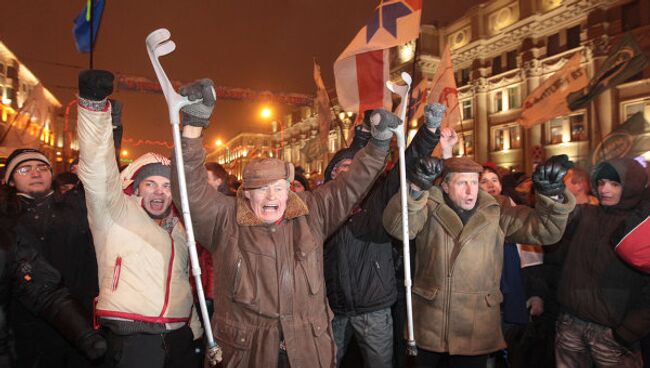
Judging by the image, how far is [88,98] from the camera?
7.39 feet

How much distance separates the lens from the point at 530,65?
3428 centimetres

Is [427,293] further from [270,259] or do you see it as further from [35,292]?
[35,292]

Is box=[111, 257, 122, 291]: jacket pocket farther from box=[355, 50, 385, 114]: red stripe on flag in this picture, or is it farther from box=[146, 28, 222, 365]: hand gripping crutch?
box=[355, 50, 385, 114]: red stripe on flag

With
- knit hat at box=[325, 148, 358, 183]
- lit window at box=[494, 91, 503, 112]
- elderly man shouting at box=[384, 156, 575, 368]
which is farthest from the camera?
lit window at box=[494, 91, 503, 112]

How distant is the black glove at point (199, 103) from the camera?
218 cm

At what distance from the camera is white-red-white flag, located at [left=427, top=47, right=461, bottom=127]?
7.47 metres

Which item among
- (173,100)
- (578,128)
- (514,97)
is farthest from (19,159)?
(514,97)

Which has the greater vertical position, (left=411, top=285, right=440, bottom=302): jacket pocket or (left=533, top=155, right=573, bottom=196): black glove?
(left=533, top=155, right=573, bottom=196): black glove

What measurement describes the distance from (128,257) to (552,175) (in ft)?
9.54

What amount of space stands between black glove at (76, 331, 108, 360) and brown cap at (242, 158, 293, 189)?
1.25 meters

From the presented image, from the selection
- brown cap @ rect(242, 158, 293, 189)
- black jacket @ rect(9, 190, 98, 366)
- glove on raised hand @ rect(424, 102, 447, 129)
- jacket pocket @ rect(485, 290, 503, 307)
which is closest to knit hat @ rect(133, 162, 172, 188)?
brown cap @ rect(242, 158, 293, 189)

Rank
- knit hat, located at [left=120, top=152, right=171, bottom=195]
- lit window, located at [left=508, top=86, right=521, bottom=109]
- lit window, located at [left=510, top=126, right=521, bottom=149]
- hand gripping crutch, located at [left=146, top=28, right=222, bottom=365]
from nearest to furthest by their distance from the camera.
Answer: hand gripping crutch, located at [left=146, top=28, right=222, bottom=365] → knit hat, located at [left=120, top=152, right=171, bottom=195] → lit window, located at [left=510, top=126, right=521, bottom=149] → lit window, located at [left=508, top=86, right=521, bottom=109]

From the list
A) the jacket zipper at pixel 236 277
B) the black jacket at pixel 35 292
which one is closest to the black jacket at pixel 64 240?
the black jacket at pixel 35 292

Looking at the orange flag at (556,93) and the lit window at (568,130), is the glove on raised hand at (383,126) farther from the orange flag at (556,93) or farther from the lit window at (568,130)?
the lit window at (568,130)
